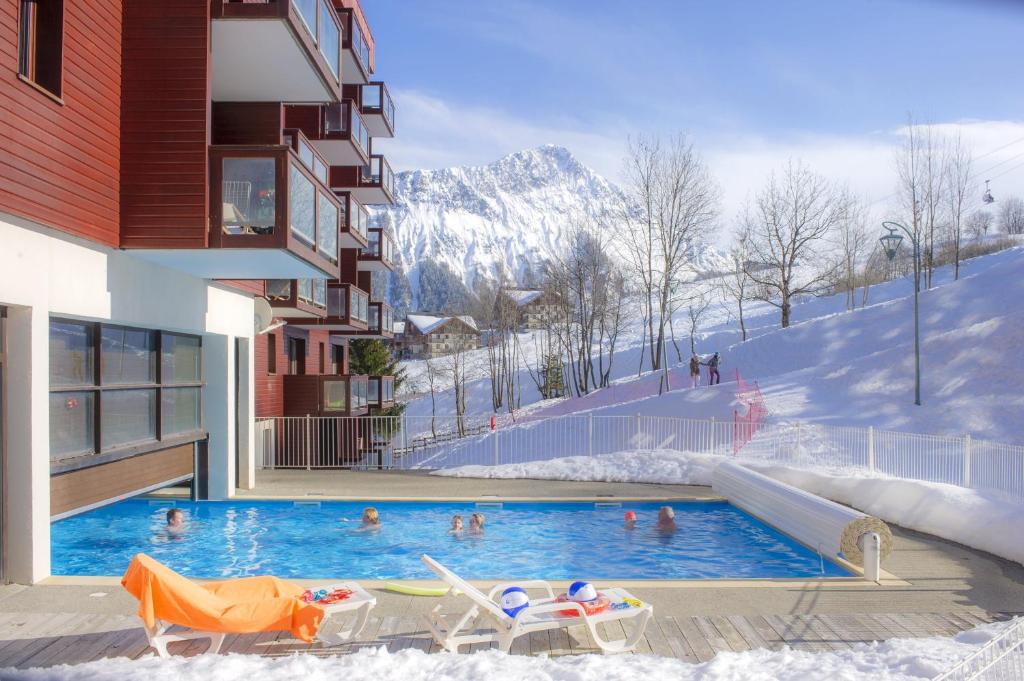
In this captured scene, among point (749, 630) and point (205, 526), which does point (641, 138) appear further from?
point (749, 630)

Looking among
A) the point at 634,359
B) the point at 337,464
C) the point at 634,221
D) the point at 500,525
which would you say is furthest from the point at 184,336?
the point at 634,359

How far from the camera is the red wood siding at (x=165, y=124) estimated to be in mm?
10242

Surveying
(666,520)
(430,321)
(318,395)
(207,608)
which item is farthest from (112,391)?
(430,321)

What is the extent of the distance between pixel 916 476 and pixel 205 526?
12614mm

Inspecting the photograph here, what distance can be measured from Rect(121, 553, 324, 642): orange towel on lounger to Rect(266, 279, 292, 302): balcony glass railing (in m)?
13.3

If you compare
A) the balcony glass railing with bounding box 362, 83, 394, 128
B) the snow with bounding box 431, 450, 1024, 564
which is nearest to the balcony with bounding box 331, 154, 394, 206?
the balcony glass railing with bounding box 362, 83, 394, 128

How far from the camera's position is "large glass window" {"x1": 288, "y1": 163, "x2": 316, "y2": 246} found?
10586 millimetres

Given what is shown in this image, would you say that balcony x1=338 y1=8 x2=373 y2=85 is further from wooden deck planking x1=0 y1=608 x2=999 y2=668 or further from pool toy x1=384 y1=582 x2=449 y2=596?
wooden deck planking x1=0 y1=608 x2=999 y2=668

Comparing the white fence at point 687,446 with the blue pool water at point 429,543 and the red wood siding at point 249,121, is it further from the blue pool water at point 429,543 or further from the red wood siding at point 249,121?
the red wood siding at point 249,121

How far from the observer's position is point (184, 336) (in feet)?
45.4

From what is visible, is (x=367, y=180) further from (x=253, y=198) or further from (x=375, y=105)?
(x=253, y=198)

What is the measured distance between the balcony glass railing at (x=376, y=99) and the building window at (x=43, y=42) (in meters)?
22.0

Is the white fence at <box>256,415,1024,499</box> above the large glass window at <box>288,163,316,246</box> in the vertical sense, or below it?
below

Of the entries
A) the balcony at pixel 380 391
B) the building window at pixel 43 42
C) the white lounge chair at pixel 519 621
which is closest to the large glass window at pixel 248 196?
the building window at pixel 43 42
